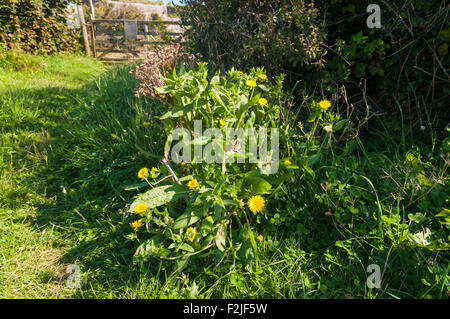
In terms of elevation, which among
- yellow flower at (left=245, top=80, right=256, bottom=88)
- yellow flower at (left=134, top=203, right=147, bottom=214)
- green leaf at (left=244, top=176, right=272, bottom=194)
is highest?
yellow flower at (left=245, top=80, right=256, bottom=88)

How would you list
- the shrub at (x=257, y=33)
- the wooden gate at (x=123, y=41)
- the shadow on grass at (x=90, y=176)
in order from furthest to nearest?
the wooden gate at (x=123, y=41) < the shrub at (x=257, y=33) < the shadow on grass at (x=90, y=176)

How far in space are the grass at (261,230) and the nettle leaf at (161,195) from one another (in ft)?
1.11

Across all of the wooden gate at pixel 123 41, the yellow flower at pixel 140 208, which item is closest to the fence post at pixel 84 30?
the wooden gate at pixel 123 41

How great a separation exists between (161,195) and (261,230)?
0.65 meters

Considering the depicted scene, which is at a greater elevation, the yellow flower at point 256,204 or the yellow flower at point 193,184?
the yellow flower at point 193,184

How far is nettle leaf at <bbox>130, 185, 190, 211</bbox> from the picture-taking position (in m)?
1.67

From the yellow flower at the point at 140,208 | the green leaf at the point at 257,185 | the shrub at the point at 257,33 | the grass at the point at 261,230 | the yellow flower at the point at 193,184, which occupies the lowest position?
the grass at the point at 261,230

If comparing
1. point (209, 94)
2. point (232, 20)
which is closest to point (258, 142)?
point (209, 94)

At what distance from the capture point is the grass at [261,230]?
1.51 m

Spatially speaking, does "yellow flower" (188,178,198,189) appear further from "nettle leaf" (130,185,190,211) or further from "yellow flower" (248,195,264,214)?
"yellow flower" (248,195,264,214)

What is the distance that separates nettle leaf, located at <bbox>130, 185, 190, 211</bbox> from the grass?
34 cm

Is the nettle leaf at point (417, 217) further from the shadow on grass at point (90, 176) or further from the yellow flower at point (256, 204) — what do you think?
the shadow on grass at point (90, 176)

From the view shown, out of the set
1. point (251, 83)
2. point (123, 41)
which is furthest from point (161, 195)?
point (123, 41)

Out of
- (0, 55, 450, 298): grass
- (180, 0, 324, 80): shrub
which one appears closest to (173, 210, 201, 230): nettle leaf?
A: (0, 55, 450, 298): grass
